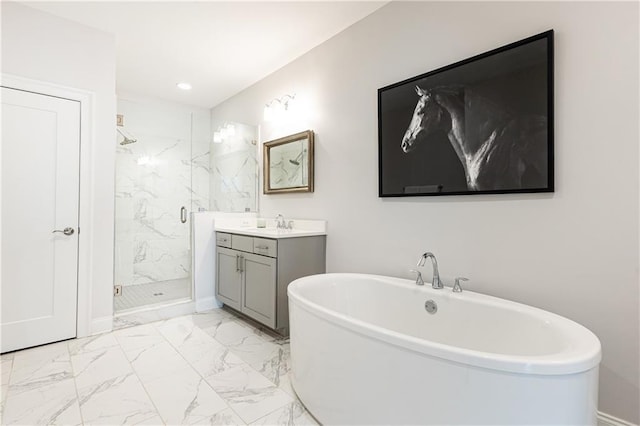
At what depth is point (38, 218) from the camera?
8.07 ft

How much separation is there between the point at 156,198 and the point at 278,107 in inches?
75.7

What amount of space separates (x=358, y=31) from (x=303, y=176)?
1.32 meters

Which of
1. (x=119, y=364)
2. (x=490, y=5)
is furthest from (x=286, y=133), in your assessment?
(x=119, y=364)

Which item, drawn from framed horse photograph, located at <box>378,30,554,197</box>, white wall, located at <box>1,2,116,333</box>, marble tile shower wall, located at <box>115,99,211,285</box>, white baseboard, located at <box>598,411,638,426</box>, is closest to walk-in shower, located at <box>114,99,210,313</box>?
marble tile shower wall, located at <box>115,99,211,285</box>

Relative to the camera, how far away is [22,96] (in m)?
2.40

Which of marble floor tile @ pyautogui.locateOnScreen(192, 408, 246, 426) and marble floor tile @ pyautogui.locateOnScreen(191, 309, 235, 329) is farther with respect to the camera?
marble floor tile @ pyautogui.locateOnScreen(191, 309, 235, 329)

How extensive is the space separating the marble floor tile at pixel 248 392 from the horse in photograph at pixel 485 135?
5.45ft

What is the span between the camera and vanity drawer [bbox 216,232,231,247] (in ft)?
10.6

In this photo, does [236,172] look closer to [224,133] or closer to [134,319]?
[224,133]

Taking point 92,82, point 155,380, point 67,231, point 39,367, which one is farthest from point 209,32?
point 39,367

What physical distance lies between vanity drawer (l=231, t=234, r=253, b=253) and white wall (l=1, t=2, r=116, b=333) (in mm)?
1036

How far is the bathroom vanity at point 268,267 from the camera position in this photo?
8.52ft

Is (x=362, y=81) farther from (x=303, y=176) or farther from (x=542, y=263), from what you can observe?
(x=542, y=263)

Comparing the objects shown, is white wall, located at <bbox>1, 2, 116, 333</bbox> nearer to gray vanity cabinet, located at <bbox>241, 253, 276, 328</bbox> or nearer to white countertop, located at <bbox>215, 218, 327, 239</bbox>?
white countertop, located at <bbox>215, 218, 327, 239</bbox>
